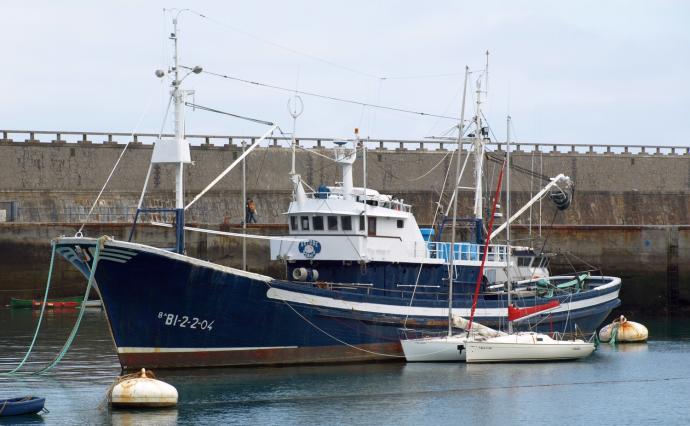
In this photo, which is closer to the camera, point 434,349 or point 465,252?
point 434,349

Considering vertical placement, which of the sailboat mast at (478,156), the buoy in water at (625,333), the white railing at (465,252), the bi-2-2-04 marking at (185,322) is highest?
the sailboat mast at (478,156)

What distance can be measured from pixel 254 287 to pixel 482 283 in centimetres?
839

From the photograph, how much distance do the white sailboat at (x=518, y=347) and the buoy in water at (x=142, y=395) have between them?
962cm

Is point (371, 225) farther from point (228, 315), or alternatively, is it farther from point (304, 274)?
point (228, 315)

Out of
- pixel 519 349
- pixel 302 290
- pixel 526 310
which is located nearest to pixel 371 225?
pixel 302 290

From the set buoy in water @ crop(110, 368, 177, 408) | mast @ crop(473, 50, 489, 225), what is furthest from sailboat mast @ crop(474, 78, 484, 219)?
buoy in water @ crop(110, 368, 177, 408)

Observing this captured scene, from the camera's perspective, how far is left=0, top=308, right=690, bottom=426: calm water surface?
2509 cm

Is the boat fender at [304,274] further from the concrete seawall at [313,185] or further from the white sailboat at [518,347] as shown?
the concrete seawall at [313,185]

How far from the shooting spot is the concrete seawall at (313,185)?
47781mm

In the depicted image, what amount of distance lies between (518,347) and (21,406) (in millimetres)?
13526

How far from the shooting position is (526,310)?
33969 millimetres

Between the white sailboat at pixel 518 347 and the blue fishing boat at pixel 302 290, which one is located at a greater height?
the blue fishing boat at pixel 302 290

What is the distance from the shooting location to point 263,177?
2402 inches

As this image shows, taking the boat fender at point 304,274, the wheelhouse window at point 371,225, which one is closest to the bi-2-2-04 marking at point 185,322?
the boat fender at point 304,274
